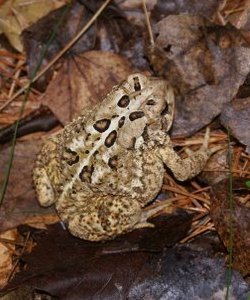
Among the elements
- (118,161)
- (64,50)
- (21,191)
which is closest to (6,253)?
(21,191)

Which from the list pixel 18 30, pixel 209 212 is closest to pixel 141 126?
pixel 209 212

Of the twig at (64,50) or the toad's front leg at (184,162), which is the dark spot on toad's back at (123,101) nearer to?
the toad's front leg at (184,162)

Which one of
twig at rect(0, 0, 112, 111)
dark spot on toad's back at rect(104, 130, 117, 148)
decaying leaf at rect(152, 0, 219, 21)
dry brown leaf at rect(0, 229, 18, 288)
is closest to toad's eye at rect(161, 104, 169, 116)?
dark spot on toad's back at rect(104, 130, 117, 148)

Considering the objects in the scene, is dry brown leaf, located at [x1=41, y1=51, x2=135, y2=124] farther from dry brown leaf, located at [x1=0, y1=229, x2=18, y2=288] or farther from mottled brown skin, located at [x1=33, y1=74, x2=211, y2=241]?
dry brown leaf, located at [x1=0, y1=229, x2=18, y2=288]

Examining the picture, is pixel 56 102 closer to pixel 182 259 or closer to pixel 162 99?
pixel 162 99

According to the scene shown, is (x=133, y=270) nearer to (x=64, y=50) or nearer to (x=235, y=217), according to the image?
(x=235, y=217)
